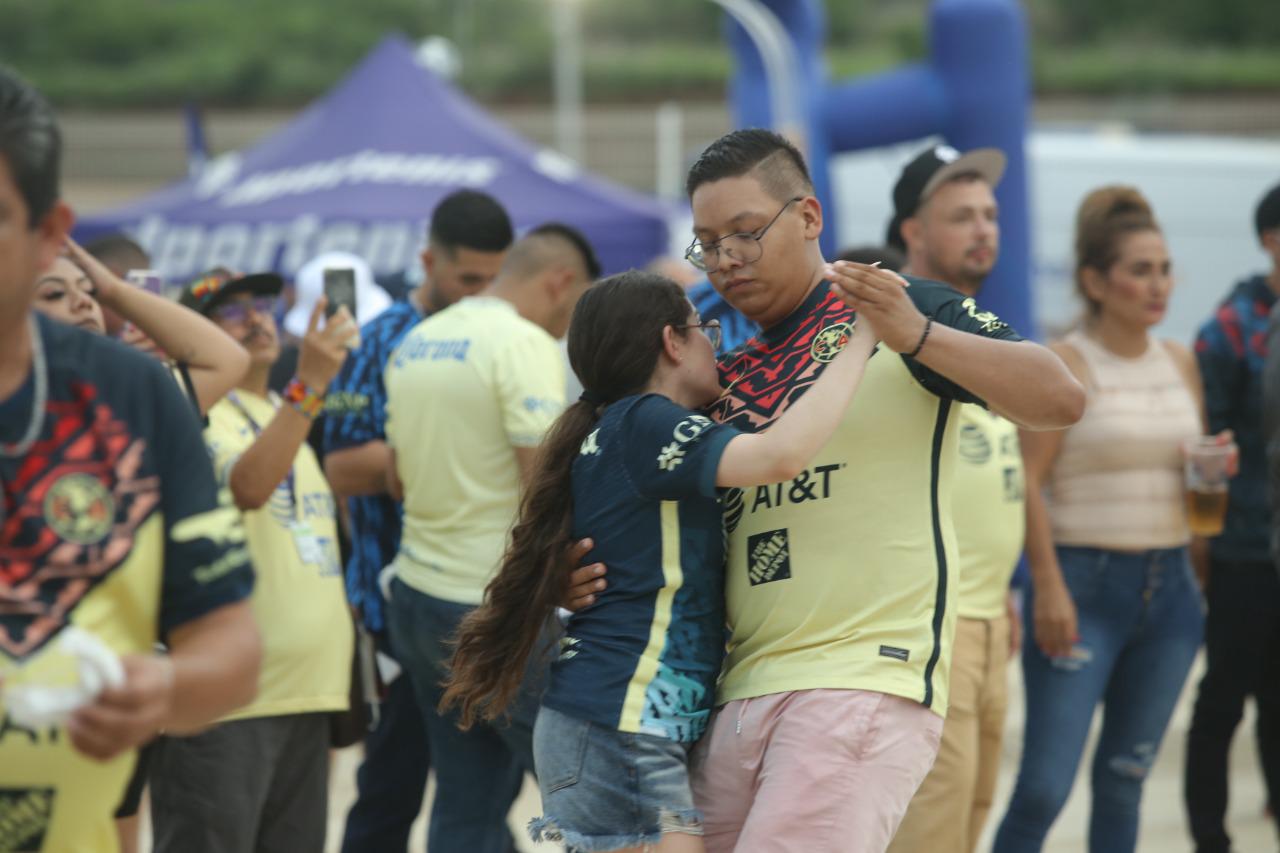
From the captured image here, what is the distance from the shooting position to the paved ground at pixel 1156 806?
5.61 metres

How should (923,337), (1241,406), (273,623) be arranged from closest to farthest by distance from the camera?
(923,337) → (273,623) → (1241,406)

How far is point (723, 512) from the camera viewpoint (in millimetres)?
2953

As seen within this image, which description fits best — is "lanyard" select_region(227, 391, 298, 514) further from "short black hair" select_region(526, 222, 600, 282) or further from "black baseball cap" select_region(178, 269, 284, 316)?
"short black hair" select_region(526, 222, 600, 282)

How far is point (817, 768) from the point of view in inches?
108

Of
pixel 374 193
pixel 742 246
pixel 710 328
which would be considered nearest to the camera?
pixel 742 246

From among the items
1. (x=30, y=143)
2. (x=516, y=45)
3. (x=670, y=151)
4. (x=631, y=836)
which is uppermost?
(x=516, y=45)

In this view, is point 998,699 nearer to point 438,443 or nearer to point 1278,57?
point 438,443

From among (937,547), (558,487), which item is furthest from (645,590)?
(937,547)

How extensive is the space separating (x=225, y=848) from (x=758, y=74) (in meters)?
6.91

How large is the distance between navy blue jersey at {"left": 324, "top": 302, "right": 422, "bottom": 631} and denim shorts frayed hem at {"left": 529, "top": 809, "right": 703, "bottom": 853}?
2.07 m

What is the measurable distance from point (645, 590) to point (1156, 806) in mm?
3971

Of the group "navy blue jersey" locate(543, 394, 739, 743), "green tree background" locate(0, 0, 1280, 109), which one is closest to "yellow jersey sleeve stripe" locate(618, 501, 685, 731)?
"navy blue jersey" locate(543, 394, 739, 743)

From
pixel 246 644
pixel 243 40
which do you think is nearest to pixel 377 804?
pixel 246 644

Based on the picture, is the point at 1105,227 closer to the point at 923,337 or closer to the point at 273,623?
the point at 923,337
